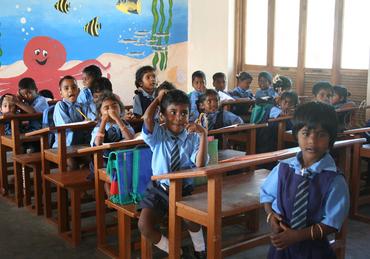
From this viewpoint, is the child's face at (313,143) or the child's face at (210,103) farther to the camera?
the child's face at (210,103)

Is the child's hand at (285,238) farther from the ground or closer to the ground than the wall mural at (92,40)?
closer to the ground

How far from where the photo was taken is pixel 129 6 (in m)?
7.30

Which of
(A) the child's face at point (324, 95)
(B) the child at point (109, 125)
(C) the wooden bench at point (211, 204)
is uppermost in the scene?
(A) the child's face at point (324, 95)

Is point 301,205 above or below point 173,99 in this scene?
below

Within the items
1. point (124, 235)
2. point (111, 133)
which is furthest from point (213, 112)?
point (124, 235)

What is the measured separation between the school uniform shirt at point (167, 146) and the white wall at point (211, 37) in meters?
4.94

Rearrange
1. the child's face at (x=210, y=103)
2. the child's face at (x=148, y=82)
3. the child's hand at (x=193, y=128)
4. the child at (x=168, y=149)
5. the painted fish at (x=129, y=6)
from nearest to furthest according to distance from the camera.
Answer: the child's hand at (x=193, y=128) < the child at (x=168, y=149) < the child's face at (x=210, y=103) < the child's face at (x=148, y=82) < the painted fish at (x=129, y=6)

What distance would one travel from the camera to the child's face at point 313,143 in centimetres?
A: 182

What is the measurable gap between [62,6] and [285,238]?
18.7ft

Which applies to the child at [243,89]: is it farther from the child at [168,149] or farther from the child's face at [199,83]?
the child at [168,149]

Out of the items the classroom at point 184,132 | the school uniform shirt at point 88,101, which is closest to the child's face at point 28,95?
→ the classroom at point 184,132

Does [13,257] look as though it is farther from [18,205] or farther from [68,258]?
[18,205]

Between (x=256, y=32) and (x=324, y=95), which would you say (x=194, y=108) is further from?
(x=256, y=32)

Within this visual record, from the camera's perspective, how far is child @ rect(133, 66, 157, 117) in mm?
4238
